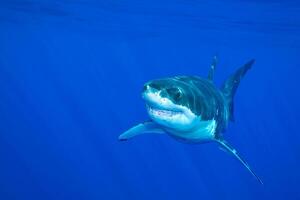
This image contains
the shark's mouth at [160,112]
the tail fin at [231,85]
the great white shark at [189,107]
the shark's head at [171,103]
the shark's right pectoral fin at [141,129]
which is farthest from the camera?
the tail fin at [231,85]

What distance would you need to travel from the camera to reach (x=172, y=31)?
29.5 m

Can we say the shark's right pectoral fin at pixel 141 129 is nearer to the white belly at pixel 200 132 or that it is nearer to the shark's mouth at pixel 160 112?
the white belly at pixel 200 132

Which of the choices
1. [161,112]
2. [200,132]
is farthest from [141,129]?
[161,112]

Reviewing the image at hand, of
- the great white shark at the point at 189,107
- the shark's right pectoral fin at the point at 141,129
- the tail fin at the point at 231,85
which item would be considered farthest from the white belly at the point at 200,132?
the tail fin at the point at 231,85

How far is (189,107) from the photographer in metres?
5.50

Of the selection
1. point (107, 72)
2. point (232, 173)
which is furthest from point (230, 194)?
point (107, 72)

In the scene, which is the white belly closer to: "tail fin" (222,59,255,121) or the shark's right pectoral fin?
the shark's right pectoral fin

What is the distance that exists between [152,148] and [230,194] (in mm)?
12526

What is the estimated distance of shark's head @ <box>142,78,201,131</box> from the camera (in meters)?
4.92

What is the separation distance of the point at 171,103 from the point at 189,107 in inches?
18.3

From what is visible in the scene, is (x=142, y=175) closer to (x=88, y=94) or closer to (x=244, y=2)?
(x=244, y=2)

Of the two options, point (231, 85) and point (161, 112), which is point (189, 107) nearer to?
point (161, 112)

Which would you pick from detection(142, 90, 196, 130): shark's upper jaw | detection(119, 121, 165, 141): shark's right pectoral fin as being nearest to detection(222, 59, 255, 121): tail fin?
detection(119, 121, 165, 141): shark's right pectoral fin

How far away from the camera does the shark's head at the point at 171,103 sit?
492cm
